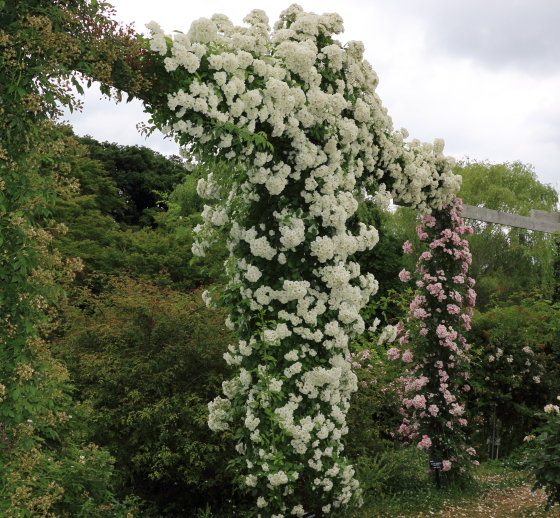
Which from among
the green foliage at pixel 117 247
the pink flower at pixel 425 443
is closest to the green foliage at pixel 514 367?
the pink flower at pixel 425 443

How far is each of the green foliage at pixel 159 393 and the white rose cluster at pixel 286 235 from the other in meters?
1.03

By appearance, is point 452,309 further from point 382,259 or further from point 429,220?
point 382,259

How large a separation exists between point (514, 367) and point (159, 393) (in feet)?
21.1

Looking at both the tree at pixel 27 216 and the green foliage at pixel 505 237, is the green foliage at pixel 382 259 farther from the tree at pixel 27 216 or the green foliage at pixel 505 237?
the tree at pixel 27 216

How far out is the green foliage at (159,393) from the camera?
20.6 feet

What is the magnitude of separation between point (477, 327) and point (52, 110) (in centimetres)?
873

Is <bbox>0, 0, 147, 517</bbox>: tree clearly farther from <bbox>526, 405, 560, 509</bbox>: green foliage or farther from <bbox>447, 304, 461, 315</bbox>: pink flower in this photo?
<bbox>447, 304, 461, 315</bbox>: pink flower

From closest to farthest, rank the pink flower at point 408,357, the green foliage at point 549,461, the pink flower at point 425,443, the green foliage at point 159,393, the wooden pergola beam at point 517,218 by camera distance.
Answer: the green foliage at point 549,461 → the green foliage at point 159,393 → the pink flower at point 425,443 → the pink flower at point 408,357 → the wooden pergola beam at point 517,218

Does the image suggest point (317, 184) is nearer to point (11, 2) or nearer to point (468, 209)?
point (11, 2)

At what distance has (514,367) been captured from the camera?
10328 mm

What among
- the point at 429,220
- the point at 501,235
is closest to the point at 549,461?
the point at 429,220

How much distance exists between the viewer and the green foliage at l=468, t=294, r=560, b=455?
10.3 metres

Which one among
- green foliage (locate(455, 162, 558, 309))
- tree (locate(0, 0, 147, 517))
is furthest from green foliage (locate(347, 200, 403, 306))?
tree (locate(0, 0, 147, 517))

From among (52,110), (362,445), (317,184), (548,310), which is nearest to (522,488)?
(362,445)
